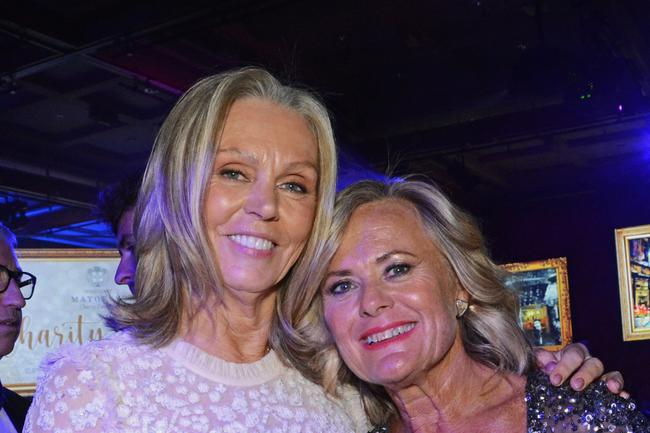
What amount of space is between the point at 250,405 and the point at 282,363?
0.77 ft

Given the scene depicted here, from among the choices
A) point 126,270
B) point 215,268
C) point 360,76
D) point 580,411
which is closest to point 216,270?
point 215,268

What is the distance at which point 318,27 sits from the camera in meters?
6.61

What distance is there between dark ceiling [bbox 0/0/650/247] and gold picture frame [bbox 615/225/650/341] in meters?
0.94

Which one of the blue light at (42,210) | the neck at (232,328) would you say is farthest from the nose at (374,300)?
the blue light at (42,210)

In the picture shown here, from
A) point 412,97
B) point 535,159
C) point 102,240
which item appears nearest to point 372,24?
point 412,97

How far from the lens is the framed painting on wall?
3.76 meters

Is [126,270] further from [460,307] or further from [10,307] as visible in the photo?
[460,307]

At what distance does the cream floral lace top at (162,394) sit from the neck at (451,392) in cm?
26

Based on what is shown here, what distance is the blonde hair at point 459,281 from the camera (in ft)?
7.63

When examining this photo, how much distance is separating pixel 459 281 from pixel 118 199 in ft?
4.88

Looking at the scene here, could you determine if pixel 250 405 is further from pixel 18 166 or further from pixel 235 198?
pixel 18 166

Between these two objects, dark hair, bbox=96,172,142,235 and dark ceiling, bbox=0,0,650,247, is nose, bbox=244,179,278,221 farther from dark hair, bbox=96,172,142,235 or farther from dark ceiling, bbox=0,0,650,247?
dark ceiling, bbox=0,0,650,247

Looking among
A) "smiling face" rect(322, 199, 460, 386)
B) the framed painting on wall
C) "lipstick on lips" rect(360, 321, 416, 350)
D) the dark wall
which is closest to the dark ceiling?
the dark wall

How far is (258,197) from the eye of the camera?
199cm
